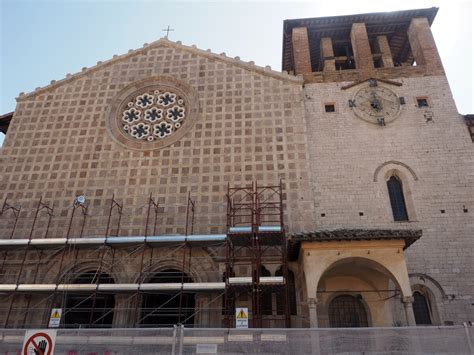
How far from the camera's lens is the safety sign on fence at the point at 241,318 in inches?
543

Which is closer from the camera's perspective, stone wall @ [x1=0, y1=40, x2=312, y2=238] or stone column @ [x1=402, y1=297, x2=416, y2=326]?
stone column @ [x1=402, y1=297, x2=416, y2=326]

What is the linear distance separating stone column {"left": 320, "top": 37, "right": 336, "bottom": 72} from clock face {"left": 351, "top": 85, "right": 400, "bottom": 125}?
222cm

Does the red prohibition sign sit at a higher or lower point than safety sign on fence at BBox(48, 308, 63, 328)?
lower

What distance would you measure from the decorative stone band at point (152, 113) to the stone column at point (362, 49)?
331 inches

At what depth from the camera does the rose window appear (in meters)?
19.5

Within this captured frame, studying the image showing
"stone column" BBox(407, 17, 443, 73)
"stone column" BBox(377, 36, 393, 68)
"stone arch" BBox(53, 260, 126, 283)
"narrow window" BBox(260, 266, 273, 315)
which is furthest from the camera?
"stone column" BBox(377, 36, 393, 68)

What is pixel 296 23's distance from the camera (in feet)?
74.9

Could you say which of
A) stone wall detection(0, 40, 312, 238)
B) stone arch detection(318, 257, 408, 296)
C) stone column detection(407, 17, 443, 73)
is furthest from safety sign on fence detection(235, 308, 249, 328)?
stone column detection(407, 17, 443, 73)

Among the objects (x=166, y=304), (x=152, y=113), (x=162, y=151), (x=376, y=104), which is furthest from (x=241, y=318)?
(x=376, y=104)

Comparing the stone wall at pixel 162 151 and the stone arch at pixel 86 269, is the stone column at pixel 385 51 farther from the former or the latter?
the stone arch at pixel 86 269

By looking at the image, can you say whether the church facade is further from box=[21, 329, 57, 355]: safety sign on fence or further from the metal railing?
box=[21, 329, 57, 355]: safety sign on fence

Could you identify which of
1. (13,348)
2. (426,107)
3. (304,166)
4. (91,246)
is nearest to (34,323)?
(91,246)

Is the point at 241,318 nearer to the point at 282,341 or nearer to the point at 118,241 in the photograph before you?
the point at 282,341

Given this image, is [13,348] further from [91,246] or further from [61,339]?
[91,246]
